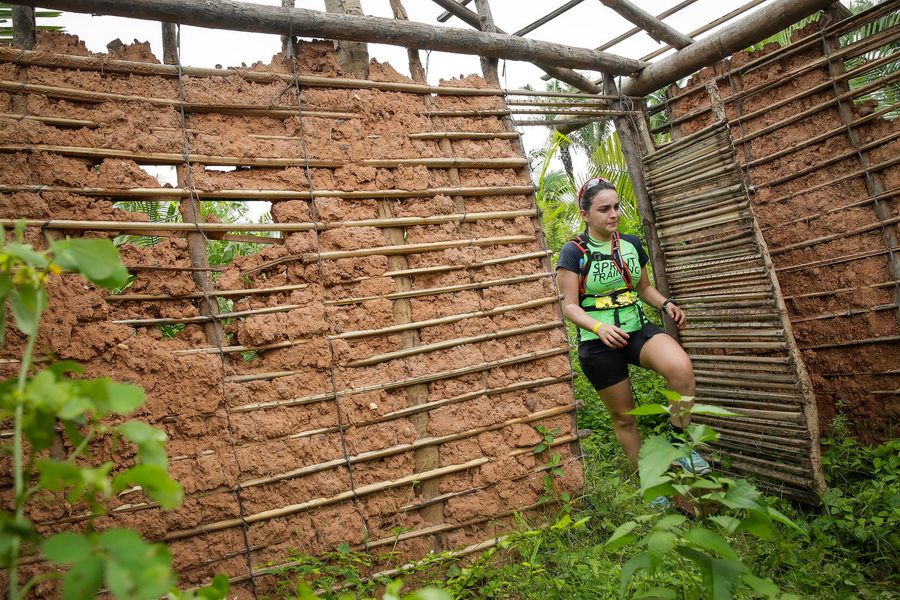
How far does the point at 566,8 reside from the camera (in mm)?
4168

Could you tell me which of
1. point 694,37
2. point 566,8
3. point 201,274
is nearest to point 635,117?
point 694,37

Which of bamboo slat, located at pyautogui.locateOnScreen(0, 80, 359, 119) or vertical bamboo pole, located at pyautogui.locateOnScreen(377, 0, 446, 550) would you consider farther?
vertical bamboo pole, located at pyautogui.locateOnScreen(377, 0, 446, 550)

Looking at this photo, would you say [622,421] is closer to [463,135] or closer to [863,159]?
[463,135]

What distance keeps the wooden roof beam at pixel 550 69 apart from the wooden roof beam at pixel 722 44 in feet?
0.93

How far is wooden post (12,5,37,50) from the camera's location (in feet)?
8.69

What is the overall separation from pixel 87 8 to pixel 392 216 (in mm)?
1708

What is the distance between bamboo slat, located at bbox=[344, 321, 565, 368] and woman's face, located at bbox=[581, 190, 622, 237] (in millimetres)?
623

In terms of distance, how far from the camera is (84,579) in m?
0.74

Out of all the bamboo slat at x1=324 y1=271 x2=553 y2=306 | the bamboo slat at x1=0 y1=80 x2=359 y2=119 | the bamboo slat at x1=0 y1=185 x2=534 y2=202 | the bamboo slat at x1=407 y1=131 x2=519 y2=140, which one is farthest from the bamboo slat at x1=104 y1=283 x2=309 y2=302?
the bamboo slat at x1=407 y1=131 x2=519 y2=140

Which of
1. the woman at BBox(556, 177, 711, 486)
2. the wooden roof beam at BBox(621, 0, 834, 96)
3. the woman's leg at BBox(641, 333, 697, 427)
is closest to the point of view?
the woman's leg at BBox(641, 333, 697, 427)

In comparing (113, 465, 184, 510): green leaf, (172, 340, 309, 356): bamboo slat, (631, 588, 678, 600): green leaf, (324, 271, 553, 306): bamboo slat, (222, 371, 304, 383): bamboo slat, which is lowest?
(631, 588, 678, 600): green leaf

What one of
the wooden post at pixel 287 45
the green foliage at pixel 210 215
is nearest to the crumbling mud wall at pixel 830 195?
the wooden post at pixel 287 45

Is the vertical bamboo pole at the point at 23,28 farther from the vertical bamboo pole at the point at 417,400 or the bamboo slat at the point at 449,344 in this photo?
the bamboo slat at the point at 449,344

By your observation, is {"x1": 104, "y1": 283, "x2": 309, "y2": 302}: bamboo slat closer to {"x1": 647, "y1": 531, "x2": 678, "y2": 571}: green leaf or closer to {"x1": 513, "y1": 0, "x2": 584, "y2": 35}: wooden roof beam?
{"x1": 647, "y1": 531, "x2": 678, "y2": 571}: green leaf
